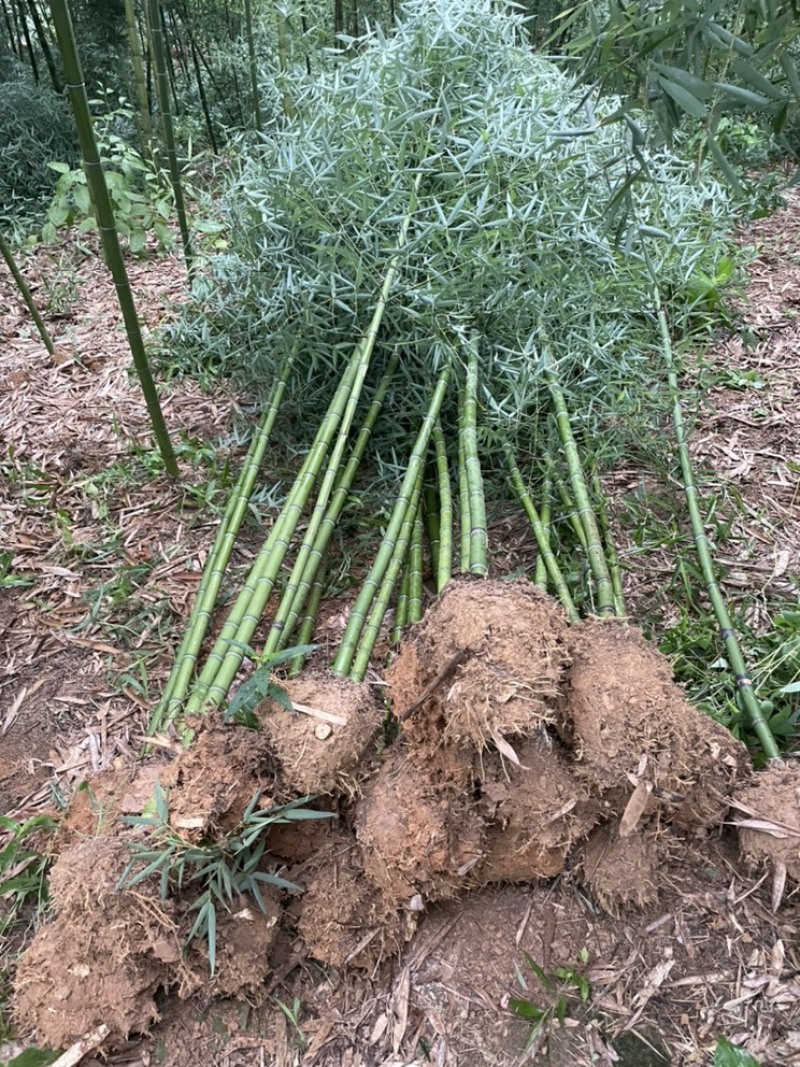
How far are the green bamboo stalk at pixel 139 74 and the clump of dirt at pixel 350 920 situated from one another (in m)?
4.01

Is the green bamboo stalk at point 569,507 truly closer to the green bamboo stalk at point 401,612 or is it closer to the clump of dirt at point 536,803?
the green bamboo stalk at point 401,612

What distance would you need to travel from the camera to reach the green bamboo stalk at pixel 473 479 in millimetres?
1625

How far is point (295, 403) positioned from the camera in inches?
95.4

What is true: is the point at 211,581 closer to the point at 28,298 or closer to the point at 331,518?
the point at 331,518

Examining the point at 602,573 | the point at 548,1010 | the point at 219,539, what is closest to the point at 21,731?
the point at 219,539

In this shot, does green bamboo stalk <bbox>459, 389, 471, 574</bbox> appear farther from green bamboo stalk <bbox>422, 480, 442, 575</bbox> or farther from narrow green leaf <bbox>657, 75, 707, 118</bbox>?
narrow green leaf <bbox>657, 75, 707, 118</bbox>

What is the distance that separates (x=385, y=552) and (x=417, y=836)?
65 cm

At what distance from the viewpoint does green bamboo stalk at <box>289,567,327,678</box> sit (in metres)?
1.63

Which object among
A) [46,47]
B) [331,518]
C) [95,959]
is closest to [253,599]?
[331,518]

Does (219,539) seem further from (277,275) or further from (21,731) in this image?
(277,275)

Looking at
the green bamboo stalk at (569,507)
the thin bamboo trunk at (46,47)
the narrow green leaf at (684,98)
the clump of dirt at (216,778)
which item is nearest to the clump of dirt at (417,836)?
the clump of dirt at (216,778)

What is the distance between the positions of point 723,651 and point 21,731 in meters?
1.76

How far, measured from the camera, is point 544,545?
1.81 metres

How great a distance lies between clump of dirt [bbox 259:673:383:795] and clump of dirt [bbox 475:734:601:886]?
25cm
